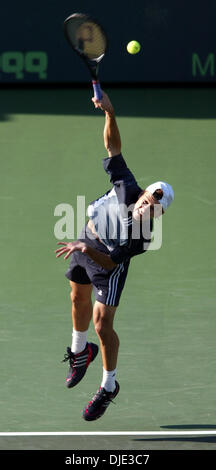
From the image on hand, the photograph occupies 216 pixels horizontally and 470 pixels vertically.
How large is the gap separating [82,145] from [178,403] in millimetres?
7015

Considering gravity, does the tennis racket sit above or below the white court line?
above

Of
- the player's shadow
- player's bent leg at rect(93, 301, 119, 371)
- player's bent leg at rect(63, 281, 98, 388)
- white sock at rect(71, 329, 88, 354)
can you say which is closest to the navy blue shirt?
player's bent leg at rect(93, 301, 119, 371)

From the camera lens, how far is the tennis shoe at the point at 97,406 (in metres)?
8.90

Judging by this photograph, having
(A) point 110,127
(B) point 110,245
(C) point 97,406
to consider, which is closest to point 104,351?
(C) point 97,406

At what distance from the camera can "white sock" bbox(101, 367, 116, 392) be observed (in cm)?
905

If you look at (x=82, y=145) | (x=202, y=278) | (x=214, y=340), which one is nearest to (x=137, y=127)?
(x=82, y=145)

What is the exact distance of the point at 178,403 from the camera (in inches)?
368

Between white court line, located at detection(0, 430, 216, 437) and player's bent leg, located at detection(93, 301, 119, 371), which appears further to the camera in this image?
player's bent leg, located at detection(93, 301, 119, 371)

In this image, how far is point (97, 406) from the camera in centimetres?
891

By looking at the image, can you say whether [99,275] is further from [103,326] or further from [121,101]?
[121,101]

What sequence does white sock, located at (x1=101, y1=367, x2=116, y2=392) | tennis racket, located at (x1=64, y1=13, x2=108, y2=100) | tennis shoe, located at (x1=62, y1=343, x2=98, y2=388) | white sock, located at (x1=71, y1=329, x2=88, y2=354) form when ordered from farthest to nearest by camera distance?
white sock, located at (x1=71, y1=329, x2=88, y2=354)
tennis shoe, located at (x1=62, y1=343, x2=98, y2=388)
tennis racket, located at (x1=64, y1=13, x2=108, y2=100)
white sock, located at (x1=101, y1=367, x2=116, y2=392)

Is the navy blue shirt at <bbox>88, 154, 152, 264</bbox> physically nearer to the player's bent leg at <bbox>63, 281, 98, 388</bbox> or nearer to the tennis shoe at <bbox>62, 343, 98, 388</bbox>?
the player's bent leg at <bbox>63, 281, 98, 388</bbox>

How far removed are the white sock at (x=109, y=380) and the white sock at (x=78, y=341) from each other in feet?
1.95

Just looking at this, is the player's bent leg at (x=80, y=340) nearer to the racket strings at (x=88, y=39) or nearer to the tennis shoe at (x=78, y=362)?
the tennis shoe at (x=78, y=362)
